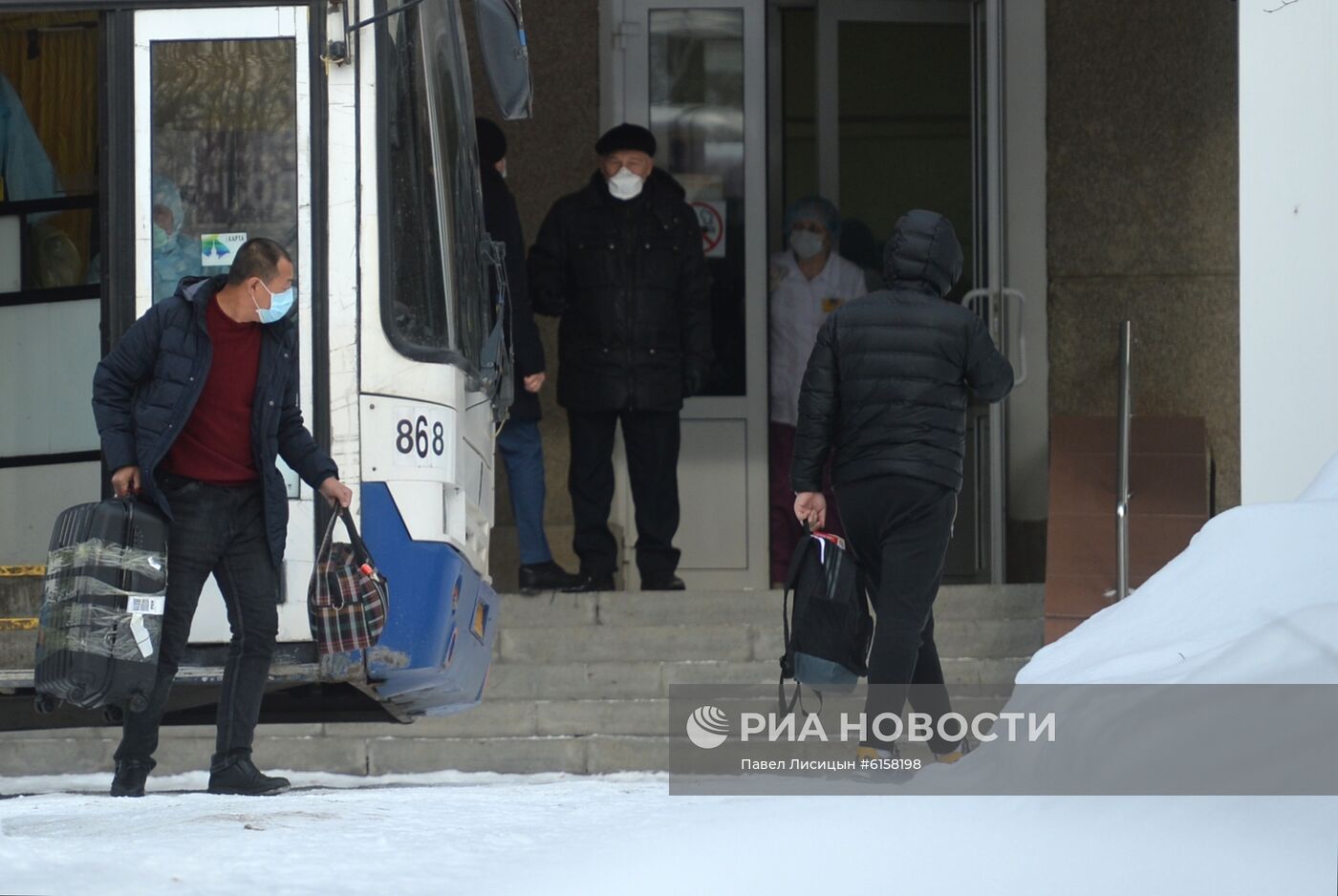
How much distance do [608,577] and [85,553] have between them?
368 centimetres

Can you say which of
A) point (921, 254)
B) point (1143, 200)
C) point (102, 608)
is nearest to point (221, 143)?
point (102, 608)

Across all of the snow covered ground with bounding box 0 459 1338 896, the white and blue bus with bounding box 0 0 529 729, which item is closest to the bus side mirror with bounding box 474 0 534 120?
the white and blue bus with bounding box 0 0 529 729

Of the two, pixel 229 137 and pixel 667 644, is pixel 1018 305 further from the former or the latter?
pixel 229 137

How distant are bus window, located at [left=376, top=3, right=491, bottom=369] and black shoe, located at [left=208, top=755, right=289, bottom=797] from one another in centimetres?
125

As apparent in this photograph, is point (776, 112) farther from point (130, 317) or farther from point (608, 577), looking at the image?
point (130, 317)

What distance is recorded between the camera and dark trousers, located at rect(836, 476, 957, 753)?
6.29 meters

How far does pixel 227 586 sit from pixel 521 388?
3032 mm

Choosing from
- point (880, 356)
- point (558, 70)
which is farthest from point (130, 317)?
point (558, 70)

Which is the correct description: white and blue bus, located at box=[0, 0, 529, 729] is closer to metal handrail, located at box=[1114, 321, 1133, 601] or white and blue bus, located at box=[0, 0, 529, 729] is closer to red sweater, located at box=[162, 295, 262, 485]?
red sweater, located at box=[162, 295, 262, 485]

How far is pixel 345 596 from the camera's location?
607 centimetres

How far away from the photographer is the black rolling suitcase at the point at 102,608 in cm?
580

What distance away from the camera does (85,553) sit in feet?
19.2

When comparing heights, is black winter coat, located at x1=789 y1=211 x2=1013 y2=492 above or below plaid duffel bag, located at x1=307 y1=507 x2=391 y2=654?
above

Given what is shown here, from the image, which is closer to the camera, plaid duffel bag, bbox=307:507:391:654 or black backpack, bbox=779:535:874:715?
plaid duffel bag, bbox=307:507:391:654
